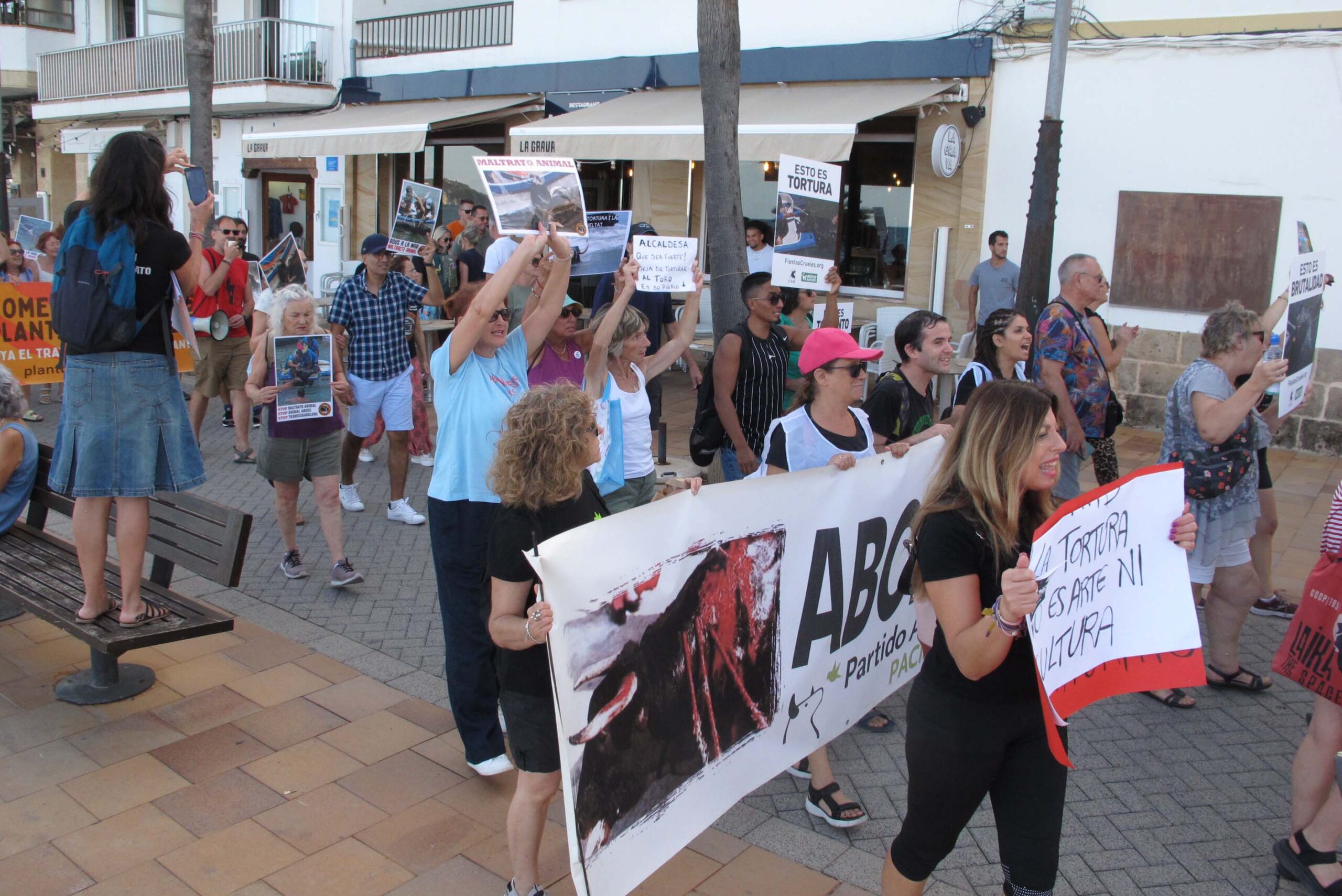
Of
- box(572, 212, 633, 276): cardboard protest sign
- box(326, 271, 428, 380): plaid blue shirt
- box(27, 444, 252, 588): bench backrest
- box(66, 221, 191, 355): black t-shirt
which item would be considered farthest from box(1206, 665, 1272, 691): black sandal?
box(326, 271, 428, 380): plaid blue shirt

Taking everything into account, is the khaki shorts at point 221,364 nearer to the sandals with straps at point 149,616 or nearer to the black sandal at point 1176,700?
the sandals with straps at point 149,616

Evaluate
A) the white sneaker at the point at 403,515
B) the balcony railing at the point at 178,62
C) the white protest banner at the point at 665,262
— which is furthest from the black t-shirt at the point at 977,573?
the balcony railing at the point at 178,62

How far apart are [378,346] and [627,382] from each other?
8.79ft

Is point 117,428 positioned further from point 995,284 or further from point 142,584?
point 995,284

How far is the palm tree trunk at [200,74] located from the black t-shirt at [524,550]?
9768 millimetres

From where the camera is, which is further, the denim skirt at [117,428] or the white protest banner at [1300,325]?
the white protest banner at [1300,325]

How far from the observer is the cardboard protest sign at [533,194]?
377cm

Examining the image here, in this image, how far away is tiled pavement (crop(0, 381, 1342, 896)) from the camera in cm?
Result: 344

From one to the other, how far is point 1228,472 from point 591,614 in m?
3.37

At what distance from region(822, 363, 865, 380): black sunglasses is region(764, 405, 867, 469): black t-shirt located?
196 mm

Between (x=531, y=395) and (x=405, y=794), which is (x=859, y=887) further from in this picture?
(x=531, y=395)

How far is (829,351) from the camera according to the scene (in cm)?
411

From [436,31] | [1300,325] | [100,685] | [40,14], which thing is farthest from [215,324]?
[40,14]

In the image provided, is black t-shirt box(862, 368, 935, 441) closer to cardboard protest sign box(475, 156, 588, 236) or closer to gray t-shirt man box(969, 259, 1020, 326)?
cardboard protest sign box(475, 156, 588, 236)
